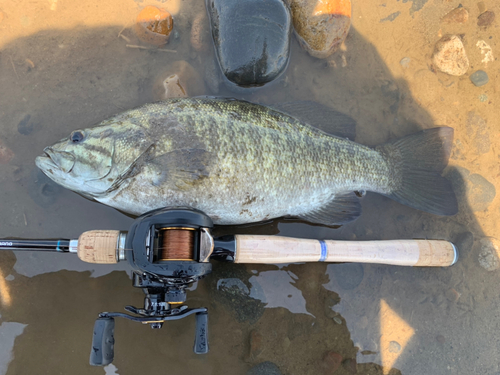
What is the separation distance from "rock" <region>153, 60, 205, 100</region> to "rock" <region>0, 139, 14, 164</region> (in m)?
1.40

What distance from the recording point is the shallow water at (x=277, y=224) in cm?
263

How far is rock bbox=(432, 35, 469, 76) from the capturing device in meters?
3.05

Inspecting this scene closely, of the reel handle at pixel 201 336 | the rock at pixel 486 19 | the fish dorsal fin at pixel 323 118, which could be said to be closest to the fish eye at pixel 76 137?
the reel handle at pixel 201 336

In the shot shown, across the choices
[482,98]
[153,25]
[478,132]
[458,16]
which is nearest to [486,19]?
[458,16]

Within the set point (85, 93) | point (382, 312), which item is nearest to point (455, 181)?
point (382, 312)

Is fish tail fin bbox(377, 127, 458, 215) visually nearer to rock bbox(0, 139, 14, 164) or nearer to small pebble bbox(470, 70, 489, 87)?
small pebble bbox(470, 70, 489, 87)

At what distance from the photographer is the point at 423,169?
281 centimetres

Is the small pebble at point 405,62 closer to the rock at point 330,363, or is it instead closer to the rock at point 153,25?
the rock at point 153,25

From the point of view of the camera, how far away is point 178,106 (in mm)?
2422

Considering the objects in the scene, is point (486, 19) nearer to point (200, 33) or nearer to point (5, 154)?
point (200, 33)

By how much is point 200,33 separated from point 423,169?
251 centimetres

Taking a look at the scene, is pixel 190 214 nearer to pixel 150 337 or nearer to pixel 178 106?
pixel 178 106

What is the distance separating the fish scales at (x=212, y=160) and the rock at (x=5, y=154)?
2.41 feet

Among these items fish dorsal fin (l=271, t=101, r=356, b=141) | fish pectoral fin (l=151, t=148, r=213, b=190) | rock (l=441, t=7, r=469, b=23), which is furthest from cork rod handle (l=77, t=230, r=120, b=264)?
rock (l=441, t=7, r=469, b=23)
